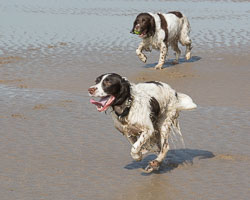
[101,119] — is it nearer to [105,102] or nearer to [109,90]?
[105,102]

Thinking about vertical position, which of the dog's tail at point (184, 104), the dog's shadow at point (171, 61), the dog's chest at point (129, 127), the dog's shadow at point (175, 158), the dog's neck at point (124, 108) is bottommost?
the dog's shadow at point (171, 61)

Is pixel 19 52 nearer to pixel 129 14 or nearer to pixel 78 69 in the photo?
pixel 78 69

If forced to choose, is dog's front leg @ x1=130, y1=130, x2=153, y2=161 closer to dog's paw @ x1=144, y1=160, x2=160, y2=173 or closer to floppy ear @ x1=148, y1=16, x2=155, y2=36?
dog's paw @ x1=144, y1=160, x2=160, y2=173

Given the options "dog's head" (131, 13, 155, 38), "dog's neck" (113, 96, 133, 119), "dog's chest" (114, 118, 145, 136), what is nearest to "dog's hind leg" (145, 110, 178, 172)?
"dog's chest" (114, 118, 145, 136)

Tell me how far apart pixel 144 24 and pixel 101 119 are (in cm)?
457

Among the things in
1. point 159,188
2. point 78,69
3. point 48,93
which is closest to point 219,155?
point 159,188

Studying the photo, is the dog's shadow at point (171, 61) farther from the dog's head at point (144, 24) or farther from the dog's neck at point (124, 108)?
the dog's neck at point (124, 108)

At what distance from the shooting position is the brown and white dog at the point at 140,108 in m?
6.23

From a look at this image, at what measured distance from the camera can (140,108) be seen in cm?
642

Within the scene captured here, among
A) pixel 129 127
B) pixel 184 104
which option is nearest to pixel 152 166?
pixel 129 127

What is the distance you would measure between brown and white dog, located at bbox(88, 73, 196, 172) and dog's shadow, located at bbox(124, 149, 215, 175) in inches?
6.8

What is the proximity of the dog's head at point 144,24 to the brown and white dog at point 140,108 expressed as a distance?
6174mm

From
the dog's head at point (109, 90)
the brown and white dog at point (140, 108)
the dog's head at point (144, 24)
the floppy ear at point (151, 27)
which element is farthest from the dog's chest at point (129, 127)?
the floppy ear at point (151, 27)

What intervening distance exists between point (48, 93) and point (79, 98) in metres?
0.72
